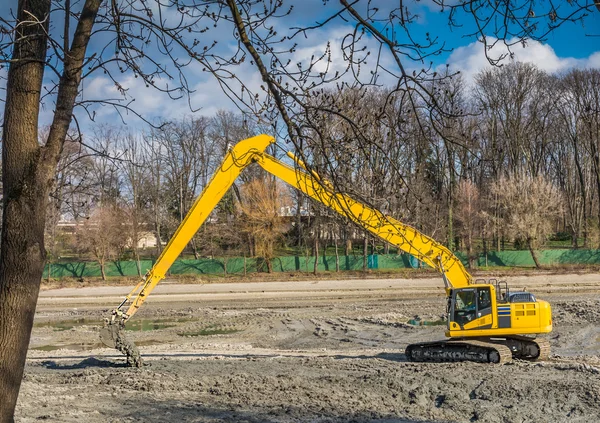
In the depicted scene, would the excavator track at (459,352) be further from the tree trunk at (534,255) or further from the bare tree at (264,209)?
the tree trunk at (534,255)

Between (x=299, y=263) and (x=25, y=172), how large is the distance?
46.9 metres

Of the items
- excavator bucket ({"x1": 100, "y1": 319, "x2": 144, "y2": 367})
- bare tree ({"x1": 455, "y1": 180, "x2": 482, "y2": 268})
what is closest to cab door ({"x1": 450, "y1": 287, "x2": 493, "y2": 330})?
excavator bucket ({"x1": 100, "y1": 319, "x2": 144, "y2": 367})

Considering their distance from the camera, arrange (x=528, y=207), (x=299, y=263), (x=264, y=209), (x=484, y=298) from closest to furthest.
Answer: (x=484, y=298) → (x=264, y=209) → (x=528, y=207) → (x=299, y=263)

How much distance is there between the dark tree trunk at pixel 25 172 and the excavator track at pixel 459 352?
39.0 feet

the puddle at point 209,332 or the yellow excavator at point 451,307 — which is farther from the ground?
the yellow excavator at point 451,307

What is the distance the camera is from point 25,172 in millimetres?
5363

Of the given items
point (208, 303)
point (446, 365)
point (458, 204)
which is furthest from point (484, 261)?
point (446, 365)

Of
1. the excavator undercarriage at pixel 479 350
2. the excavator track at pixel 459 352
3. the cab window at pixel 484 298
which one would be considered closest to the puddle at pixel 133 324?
the excavator track at pixel 459 352

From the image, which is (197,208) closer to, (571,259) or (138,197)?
(571,259)

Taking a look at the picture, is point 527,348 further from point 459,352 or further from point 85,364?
point 85,364

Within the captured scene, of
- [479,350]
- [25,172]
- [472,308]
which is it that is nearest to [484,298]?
[472,308]

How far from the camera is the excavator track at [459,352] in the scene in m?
15.0

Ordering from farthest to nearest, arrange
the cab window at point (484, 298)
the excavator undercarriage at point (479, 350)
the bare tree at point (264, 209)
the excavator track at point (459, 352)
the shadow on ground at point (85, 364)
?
the bare tree at point (264, 209)
the shadow on ground at point (85, 364)
the cab window at point (484, 298)
the excavator undercarriage at point (479, 350)
the excavator track at point (459, 352)

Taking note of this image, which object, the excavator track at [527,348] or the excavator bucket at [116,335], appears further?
the excavator track at [527,348]
